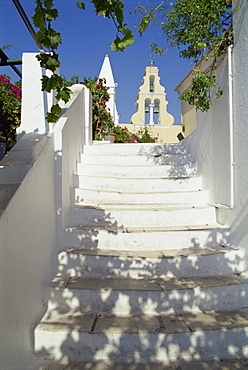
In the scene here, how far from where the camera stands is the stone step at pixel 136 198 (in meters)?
3.92

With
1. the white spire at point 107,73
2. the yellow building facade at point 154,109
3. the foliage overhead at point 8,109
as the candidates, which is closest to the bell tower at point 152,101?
the yellow building facade at point 154,109

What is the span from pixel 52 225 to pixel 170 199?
1.92 metres

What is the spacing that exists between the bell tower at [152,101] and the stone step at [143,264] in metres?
13.2

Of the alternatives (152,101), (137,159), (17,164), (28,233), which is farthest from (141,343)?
(152,101)

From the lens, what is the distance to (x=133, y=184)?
4.22 m

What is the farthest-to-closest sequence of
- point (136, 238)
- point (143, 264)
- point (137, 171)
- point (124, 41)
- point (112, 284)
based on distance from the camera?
point (137, 171) → point (136, 238) → point (143, 264) → point (112, 284) → point (124, 41)

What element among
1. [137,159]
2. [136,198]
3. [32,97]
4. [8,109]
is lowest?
[136,198]

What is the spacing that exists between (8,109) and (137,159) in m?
3.87

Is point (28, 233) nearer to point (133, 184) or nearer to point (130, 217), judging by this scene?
point (130, 217)

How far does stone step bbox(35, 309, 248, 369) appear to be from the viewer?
6.95 ft

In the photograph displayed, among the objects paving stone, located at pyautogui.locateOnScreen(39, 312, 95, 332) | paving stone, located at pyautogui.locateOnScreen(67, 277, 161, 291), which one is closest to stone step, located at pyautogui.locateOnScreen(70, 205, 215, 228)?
paving stone, located at pyautogui.locateOnScreen(67, 277, 161, 291)

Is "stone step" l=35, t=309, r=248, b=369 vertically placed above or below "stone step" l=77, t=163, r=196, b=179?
below

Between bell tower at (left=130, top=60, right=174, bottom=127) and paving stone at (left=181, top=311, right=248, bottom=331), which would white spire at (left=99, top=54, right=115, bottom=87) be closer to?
bell tower at (left=130, top=60, right=174, bottom=127)

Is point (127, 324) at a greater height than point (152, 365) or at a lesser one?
greater
